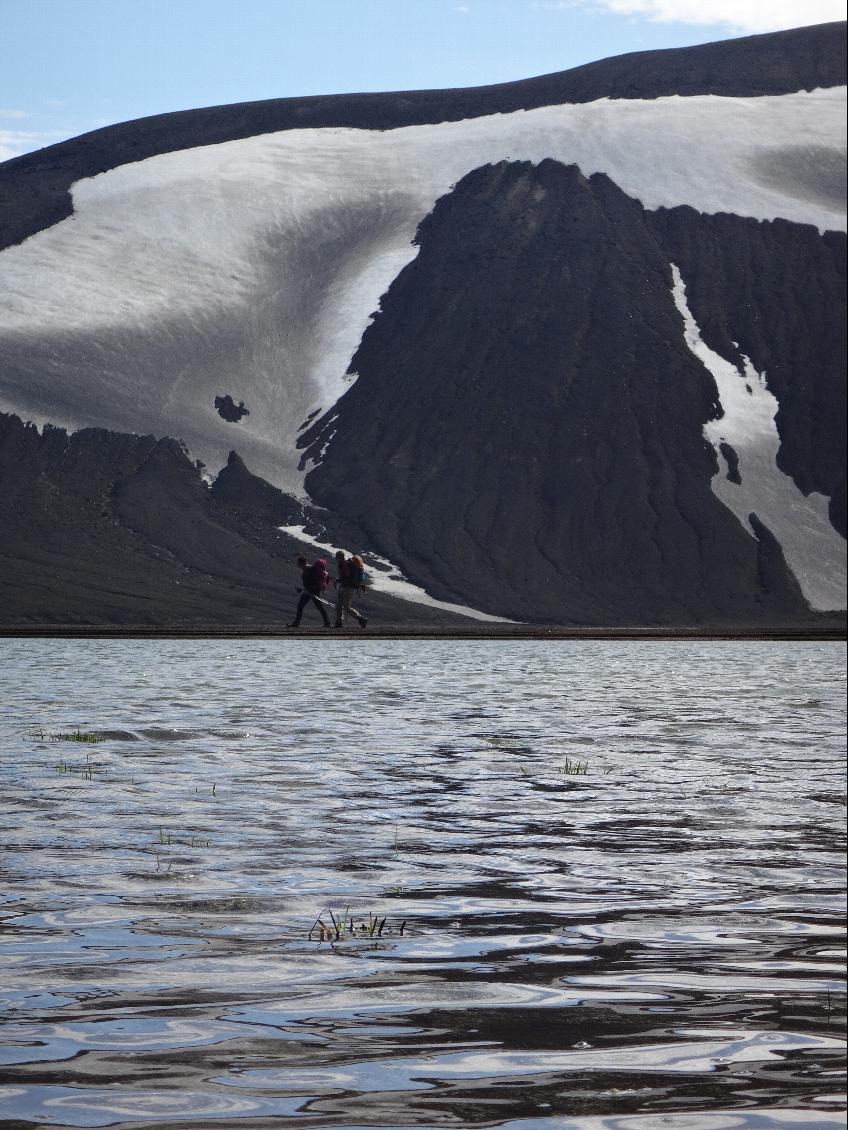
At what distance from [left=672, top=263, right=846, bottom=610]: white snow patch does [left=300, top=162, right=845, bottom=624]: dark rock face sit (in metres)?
1.44

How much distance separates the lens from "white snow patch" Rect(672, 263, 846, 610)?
11631cm

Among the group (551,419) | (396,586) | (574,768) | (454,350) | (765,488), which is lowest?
(396,586)

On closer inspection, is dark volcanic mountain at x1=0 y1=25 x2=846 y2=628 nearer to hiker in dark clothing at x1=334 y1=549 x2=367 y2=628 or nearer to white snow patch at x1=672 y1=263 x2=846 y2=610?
white snow patch at x1=672 y1=263 x2=846 y2=610

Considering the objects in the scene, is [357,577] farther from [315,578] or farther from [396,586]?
[396,586]

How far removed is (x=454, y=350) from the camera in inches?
5128

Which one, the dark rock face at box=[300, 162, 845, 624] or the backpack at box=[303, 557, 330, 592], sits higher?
the dark rock face at box=[300, 162, 845, 624]

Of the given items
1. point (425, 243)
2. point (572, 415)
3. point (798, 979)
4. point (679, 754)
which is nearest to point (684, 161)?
point (425, 243)

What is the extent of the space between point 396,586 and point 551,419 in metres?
20.0

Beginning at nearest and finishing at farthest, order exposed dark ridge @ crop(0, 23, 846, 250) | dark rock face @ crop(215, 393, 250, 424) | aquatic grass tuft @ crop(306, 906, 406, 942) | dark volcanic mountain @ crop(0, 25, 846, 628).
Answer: aquatic grass tuft @ crop(306, 906, 406, 942) < dark volcanic mountain @ crop(0, 25, 846, 628) < dark rock face @ crop(215, 393, 250, 424) < exposed dark ridge @ crop(0, 23, 846, 250)

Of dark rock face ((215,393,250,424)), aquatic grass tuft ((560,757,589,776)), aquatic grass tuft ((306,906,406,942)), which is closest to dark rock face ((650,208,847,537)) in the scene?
dark rock face ((215,393,250,424))

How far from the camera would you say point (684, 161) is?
150m

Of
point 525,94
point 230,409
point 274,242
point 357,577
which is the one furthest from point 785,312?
point 357,577

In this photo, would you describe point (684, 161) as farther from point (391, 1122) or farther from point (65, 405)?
Answer: point (391, 1122)

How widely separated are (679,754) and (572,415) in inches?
4168
